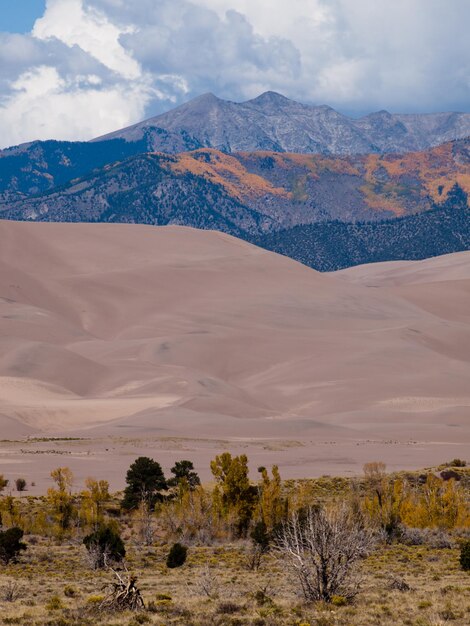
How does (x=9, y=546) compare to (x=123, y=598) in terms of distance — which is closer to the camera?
(x=123, y=598)

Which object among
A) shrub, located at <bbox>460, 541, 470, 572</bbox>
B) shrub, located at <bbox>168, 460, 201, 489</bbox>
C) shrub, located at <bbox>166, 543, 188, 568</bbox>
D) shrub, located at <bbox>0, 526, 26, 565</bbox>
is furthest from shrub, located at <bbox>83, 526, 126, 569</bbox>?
shrub, located at <bbox>168, 460, 201, 489</bbox>

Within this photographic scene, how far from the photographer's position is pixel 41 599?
27.1 metres

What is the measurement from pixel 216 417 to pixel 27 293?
8460cm

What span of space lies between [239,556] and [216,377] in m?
99.0


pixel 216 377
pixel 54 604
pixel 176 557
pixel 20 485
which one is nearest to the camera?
pixel 54 604

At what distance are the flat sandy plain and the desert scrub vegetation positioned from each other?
17.3 metres

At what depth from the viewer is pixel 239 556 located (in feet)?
125

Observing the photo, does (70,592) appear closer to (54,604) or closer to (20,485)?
(54,604)

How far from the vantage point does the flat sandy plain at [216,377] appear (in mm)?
82438

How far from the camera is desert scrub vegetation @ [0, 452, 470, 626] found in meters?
24.0

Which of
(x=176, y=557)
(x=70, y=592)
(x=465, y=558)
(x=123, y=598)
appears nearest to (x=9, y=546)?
(x=176, y=557)

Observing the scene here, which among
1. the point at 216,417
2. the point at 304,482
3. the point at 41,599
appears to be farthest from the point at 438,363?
the point at 41,599

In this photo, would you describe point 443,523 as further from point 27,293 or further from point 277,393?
point 27,293

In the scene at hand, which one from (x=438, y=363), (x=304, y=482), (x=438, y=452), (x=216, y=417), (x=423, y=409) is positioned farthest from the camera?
(x=438, y=363)
